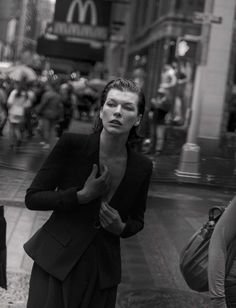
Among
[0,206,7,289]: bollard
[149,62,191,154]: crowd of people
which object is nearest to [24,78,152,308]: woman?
[0,206,7,289]: bollard

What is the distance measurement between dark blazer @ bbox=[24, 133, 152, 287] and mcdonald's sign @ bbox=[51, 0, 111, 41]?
69.5ft

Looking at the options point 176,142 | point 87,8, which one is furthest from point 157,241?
point 87,8

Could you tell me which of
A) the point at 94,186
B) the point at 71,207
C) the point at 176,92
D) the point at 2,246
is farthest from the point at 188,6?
the point at 94,186

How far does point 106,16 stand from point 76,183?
2261cm

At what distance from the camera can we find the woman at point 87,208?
364 cm

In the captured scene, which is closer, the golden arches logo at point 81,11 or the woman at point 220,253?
the woman at point 220,253

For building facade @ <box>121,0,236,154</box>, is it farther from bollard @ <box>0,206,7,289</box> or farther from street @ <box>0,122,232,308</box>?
bollard @ <box>0,206,7,289</box>

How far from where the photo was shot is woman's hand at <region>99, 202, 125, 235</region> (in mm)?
3629

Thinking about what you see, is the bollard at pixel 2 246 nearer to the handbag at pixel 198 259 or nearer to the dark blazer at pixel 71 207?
the dark blazer at pixel 71 207

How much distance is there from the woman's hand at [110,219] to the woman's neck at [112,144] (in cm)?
25

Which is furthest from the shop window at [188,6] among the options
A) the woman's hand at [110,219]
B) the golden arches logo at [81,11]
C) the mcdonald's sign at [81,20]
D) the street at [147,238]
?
the woman's hand at [110,219]

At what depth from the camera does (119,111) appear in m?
3.59

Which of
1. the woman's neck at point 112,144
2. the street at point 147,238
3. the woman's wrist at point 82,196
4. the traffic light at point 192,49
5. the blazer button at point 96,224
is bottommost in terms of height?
the street at point 147,238

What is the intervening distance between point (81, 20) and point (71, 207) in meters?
22.0
